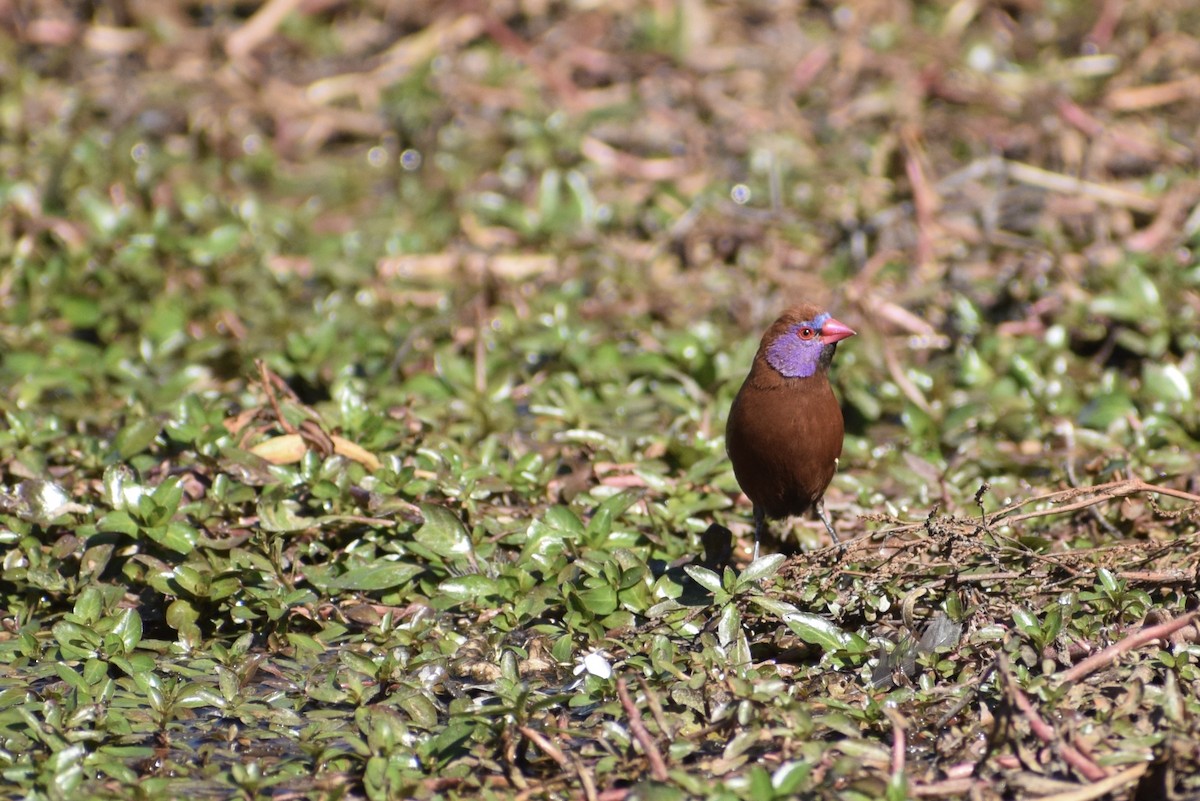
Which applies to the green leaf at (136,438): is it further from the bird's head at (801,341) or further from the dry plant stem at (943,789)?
the dry plant stem at (943,789)

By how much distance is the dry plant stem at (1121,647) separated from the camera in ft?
10.6

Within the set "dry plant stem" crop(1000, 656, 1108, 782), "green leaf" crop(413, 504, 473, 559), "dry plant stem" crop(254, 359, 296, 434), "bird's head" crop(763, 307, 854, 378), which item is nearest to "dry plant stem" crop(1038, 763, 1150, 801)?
"dry plant stem" crop(1000, 656, 1108, 782)

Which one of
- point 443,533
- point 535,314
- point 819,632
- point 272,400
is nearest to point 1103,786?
point 819,632

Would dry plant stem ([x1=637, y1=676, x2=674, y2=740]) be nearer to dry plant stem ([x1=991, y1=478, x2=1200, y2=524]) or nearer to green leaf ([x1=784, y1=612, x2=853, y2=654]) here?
green leaf ([x1=784, y1=612, x2=853, y2=654])

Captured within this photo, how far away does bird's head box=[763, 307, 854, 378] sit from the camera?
421 centimetres

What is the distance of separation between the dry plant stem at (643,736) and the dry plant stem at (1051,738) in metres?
0.76

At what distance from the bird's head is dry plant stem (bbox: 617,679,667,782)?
1266 millimetres

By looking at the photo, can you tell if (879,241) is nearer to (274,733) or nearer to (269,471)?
(269,471)

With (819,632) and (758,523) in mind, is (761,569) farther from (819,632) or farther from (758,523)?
(758,523)

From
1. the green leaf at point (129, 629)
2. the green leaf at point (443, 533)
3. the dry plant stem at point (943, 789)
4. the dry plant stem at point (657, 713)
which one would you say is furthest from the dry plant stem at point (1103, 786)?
the green leaf at point (129, 629)

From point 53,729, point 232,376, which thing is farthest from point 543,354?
point 53,729

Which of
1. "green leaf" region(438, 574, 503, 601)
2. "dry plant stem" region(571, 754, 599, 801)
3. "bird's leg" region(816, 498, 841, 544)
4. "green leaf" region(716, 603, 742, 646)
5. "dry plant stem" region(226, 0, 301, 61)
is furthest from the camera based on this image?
"dry plant stem" region(226, 0, 301, 61)

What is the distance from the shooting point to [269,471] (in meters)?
4.37

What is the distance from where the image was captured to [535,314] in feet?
20.1
